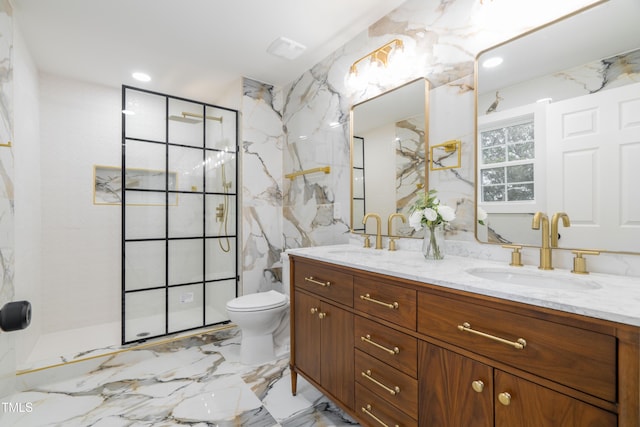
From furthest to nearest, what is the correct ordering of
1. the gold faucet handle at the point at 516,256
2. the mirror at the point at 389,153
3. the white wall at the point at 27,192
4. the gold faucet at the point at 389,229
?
the white wall at the point at 27,192
the gold faucet at the point at 389,229
the mirror at the point at 389,153
the gold faucet handle at the point at 516,256

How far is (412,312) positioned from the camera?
114cm

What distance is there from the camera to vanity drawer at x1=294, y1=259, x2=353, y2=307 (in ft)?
4.81

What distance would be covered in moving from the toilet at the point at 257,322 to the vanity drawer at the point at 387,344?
41.8 inches

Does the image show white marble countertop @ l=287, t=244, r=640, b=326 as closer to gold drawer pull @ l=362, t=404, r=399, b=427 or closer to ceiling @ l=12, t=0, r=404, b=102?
gold drawer pull @ l=362, t=404, r=399, b=427

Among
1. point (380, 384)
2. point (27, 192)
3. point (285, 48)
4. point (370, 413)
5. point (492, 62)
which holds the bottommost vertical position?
point (370, 413)

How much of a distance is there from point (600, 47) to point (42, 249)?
4.15 meters

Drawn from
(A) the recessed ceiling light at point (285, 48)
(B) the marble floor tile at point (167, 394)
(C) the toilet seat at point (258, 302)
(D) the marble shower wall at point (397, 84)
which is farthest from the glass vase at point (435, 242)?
(A) the recessed ceiling light at point (285, 48)

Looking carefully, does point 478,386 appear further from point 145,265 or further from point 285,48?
point 145,265

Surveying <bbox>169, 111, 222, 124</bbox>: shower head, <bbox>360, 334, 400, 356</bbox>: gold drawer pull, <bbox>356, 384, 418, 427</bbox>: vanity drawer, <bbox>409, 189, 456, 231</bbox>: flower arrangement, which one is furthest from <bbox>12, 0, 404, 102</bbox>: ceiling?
<bbox>356, 384, 418, 427</bbox>: vanity drawer

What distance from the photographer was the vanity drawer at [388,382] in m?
1.14

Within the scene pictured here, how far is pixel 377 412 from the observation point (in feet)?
4.27

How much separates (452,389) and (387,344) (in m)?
0.30

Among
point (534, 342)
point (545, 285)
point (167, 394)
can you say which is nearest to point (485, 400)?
point (534, 342)

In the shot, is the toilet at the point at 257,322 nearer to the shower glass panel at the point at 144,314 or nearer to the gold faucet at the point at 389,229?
the shower glass panel at the point at 144,314
